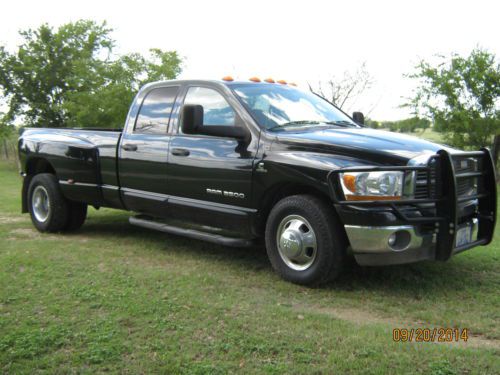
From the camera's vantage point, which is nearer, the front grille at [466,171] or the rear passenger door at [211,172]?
the front grille at [466,171]

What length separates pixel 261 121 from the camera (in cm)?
514

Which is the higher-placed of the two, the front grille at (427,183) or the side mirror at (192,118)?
the side mirror at (192,118)

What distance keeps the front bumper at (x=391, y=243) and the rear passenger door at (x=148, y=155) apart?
2.38 metres

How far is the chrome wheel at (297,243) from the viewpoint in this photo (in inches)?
181

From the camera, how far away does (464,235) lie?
181 inches

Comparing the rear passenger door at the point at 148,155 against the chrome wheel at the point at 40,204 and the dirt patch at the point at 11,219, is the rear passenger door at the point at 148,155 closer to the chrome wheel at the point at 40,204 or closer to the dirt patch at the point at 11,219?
the chrome wheel at the point at 40,204

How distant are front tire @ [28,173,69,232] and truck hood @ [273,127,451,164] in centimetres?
358

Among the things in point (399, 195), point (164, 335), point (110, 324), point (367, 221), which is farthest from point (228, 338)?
point (399, 195)

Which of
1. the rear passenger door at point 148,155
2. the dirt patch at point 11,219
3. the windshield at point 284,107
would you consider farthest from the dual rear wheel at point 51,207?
the windshield at point 284,107

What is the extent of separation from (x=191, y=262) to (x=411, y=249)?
232 cm

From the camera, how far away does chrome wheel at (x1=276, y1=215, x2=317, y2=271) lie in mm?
4594

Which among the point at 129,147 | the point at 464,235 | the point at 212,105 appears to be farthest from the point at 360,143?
the point at 129,147

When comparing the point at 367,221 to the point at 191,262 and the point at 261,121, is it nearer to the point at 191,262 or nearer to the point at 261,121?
the point at 261,121

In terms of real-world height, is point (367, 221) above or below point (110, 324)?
above
